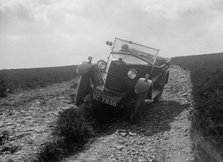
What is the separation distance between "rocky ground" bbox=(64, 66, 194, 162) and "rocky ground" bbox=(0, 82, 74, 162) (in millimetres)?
989

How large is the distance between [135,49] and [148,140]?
15.5ft

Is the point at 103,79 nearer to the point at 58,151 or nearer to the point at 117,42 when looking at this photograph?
the point at 117,42

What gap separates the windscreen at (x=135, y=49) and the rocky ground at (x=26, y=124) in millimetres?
2957

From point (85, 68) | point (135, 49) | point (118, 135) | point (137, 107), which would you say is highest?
point (135, 49)

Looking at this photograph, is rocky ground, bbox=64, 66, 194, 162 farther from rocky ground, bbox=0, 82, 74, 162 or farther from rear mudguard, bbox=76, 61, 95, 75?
rear mudguard, bbox=76, 61, 95, 75

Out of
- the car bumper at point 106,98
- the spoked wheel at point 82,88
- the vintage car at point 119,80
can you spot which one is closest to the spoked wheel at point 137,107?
the vintage car at point 119,80

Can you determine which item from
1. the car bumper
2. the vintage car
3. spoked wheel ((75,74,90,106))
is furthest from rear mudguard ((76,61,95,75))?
the car bumper

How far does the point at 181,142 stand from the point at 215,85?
4435 millimetres

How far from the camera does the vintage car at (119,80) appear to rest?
7.93m

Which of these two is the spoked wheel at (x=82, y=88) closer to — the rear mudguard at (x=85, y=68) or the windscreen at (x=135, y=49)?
the rear mudguard at (x=85, y=68)

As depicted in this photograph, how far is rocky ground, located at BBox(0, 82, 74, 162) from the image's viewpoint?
5418 mm

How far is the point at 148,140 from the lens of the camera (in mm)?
6367

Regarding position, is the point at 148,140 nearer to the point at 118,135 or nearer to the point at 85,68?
the point at 118,135

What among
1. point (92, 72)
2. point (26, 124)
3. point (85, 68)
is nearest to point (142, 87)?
point (92, 72)
